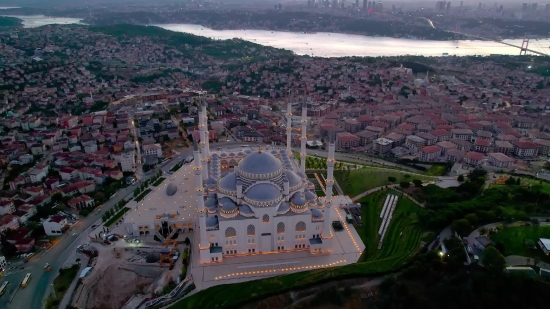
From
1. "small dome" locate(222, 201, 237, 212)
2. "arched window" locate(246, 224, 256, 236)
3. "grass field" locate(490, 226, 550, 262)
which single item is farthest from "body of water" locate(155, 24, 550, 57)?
"arched window" locate(246, 224, 256, 236)

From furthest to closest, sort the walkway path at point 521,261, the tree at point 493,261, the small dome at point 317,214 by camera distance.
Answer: the small dome at point 317,214
the walkway path at point 521,261
the tree at point 493,261

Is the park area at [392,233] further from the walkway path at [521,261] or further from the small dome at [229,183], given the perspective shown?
the small dome at [229,183]

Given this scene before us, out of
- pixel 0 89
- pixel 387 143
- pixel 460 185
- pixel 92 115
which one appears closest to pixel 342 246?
pixel 460 185

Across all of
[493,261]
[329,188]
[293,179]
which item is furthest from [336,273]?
[493,261]

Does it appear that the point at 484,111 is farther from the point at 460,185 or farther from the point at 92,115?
the point at 92,115

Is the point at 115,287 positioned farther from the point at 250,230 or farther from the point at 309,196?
the point at 309,196

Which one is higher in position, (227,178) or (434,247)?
(227,178)

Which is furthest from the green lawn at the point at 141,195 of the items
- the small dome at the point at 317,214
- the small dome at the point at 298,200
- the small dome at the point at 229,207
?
the small dome at the point at 317,214
